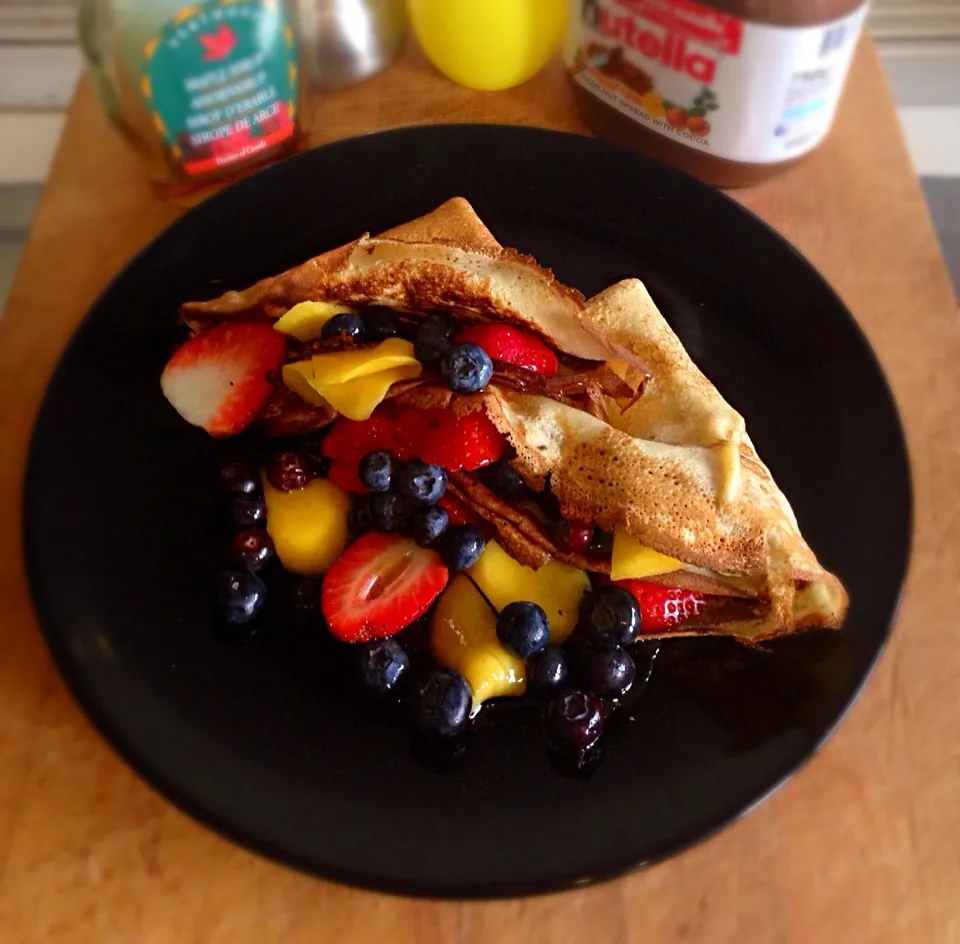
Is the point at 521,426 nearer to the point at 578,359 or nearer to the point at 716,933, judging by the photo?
the point at 578,359

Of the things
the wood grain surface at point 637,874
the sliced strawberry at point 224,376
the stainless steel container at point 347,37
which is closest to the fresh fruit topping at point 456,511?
the sliced strawberry at point 224,376

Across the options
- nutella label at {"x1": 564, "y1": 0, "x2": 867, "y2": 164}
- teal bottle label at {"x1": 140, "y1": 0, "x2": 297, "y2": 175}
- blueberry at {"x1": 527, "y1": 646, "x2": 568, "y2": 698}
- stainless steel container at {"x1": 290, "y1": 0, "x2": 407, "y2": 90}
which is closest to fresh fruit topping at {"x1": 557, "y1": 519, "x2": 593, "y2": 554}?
blueberry at {"x1": 527, "y1": 646, "x2": 568, "y2": 698}

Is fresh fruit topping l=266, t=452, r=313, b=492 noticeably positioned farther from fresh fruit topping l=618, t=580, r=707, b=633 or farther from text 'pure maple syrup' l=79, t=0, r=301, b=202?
text 'pure maple syrup' l=79, t=0, r=301, b=202

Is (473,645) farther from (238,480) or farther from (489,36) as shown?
(489,36)

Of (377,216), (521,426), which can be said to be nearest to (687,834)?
(521,426)

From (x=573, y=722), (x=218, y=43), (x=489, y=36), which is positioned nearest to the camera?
(x=573, y=722)

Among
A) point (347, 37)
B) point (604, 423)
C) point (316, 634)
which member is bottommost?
point (316, 634)

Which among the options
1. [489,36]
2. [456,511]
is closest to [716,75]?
[489,36]
